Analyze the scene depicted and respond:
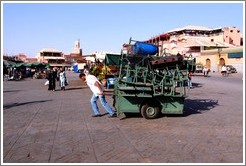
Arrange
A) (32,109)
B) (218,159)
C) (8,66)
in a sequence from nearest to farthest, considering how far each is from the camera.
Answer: (218,159) < (32,109) < (8,66)

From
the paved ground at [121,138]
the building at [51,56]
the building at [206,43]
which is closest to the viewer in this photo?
the paved ground at [121,138]

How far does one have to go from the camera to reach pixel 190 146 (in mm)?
6344

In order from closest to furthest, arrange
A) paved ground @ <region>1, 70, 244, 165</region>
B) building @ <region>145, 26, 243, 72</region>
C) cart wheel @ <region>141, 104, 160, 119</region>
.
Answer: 1. paved ground @ <region>1, 70, 244, 165</region>
2. cart wheel @ <region>141, 104, 160, 119</region>
3. building @ <region>145, 26, 243, 72</region>

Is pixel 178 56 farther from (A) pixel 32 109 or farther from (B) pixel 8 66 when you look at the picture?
(B) pixel 8 66

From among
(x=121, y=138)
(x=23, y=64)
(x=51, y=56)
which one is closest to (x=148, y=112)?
(x=121, y=138)

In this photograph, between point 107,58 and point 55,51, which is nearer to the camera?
point 107,58

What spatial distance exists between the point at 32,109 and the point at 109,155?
6.56 meters

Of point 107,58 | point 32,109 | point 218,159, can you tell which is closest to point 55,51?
point 107,58

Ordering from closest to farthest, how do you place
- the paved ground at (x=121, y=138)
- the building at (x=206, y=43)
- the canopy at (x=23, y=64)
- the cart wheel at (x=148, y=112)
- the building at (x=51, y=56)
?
the paved ground at (x=121, y=138), the cart wheel at (x=148, y=112), the canopy at (x=23, y=64), the building at (x=206, y=43), the building at (x=51, y=56)

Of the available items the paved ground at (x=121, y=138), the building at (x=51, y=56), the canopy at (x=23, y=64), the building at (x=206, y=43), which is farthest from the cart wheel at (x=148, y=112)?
the building at (x=51, y=56)

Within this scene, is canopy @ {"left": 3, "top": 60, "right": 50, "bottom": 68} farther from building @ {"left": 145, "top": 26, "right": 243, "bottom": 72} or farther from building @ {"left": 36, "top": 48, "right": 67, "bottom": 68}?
building @ {"left": 36, "top": 48, "right": 67, "bottom": 68}

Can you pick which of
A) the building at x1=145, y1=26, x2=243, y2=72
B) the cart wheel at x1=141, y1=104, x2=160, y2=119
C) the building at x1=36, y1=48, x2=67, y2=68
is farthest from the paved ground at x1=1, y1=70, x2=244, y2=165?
the building at x1=36, y1=48, x2=67, y2=68

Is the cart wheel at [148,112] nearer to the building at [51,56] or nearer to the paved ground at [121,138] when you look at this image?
the paved ground at [121,138]

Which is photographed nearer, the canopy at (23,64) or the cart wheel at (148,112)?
the cart wheel at (148,112)
